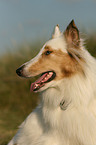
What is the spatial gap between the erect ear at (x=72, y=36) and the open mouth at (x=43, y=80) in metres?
0.63

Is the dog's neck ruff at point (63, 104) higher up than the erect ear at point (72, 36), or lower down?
A: lower down

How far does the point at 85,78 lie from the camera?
434 cm

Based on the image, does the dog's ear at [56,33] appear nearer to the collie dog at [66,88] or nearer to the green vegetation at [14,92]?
the collie dog at [66,88]

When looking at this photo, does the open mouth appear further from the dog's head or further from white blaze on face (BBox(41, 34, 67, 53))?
white blaze on face (BBox(41, 34, 67, 53))

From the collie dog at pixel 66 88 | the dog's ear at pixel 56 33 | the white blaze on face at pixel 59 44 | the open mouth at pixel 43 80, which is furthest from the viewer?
the dog's ear at pixel 56 33

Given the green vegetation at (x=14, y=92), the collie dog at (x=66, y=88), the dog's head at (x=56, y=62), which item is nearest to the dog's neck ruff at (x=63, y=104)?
the collie dog at (x=66, y=88)

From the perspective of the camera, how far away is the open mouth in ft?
14.7

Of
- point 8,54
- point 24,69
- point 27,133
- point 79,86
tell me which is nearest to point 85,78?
point 79,86

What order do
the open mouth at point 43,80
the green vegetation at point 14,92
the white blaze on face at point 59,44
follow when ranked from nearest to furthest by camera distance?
the open mouth at point 43,80
the white blaze on face at point 59,44
the green vegetation at point 14,92

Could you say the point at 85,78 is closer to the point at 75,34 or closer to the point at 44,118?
the point at 75,34

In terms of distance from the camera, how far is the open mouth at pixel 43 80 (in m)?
4.49

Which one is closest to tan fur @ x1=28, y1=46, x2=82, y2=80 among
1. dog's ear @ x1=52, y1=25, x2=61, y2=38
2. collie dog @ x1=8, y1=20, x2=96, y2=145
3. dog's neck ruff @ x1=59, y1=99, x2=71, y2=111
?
collie dog @ x1=8, y1=20, x2=96, y2=145

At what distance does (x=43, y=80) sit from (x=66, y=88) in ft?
1.46

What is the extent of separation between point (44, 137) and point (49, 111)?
529 millimetres
